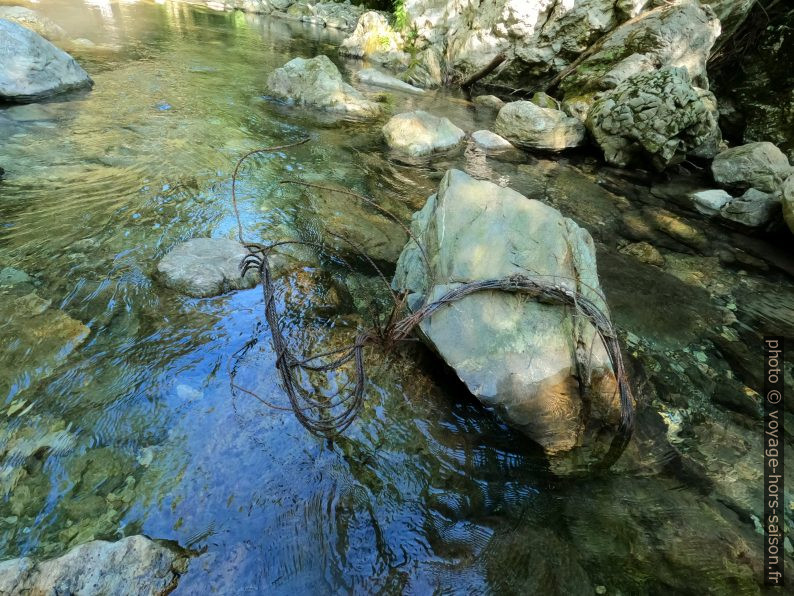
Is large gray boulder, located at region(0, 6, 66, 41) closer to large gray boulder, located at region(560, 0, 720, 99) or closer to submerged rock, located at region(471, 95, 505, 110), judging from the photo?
submerged rock, located at region(471, 95, 505, 110)

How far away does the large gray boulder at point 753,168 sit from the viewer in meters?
7.48

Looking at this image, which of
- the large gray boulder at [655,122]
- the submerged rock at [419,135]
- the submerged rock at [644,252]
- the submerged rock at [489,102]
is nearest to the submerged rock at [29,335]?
the submerged rock at [644,252]

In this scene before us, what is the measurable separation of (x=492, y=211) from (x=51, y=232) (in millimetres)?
4353

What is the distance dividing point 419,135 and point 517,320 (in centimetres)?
626

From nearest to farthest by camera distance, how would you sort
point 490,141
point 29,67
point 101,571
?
point 101,571 < point 29,67 < point 490,141

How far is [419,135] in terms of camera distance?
27.7 ft

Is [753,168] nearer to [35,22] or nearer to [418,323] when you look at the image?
[418,323]

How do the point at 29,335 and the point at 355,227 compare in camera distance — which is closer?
the point at 29,335

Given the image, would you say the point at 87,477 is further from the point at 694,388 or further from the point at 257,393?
the point at 694,388

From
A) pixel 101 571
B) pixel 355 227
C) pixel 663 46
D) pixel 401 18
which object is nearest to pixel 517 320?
pixel 101 571

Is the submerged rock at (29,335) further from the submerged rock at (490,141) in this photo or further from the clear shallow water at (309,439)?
the submerged rock at (490,141)

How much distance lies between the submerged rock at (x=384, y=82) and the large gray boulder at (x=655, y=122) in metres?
6.32

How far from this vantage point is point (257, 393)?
126 inches

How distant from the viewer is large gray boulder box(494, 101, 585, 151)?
9.35 m
